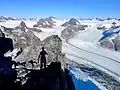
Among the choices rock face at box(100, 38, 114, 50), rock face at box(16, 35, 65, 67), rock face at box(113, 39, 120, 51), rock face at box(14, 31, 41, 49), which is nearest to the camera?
rock face at box(16, 35, 65, 67)

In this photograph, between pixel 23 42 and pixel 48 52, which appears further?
pixel 23 42

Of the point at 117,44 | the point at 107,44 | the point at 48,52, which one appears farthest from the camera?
the point at 107,44

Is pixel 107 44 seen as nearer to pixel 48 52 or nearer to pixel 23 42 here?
pixel 23 42

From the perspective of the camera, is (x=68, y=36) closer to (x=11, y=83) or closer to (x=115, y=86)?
(x=115, y=86)

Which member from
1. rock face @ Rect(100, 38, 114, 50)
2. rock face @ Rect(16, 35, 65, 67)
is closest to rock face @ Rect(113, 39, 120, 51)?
rock face @ Rect(100, 38, 114, 50)

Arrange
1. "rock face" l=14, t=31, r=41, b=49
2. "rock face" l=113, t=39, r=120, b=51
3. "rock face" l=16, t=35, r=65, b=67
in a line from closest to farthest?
"rock face" l=16, t=35, r=65, b=67
"rock face" l=14, t=31, r=41, b=49
"rock face" l=113, t=39, r=120, b=51

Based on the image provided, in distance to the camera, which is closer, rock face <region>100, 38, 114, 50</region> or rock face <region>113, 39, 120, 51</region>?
rock face <region>113, 39, 120, 51</region>

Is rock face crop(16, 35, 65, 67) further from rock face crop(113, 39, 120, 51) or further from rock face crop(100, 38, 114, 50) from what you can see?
rock face crop(100, 38, 114, 50)

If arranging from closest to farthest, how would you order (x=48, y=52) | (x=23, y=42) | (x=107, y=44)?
(x=48, y=52) < (x=23, y=42) < (x=107, y=44)

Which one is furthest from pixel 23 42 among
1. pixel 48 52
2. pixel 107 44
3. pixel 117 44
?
pixel 107 44

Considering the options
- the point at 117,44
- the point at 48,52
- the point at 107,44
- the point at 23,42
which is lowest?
the point at 107,44

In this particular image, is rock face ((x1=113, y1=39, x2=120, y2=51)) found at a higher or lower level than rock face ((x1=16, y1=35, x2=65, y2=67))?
lower

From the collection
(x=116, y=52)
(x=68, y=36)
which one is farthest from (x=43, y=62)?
(x=68, y=36)
